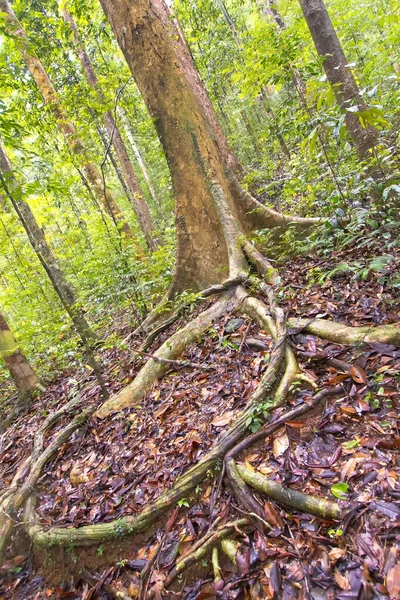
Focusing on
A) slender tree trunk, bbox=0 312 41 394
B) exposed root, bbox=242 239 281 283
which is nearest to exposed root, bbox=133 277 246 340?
exposed root, bbox=242 239 281 283

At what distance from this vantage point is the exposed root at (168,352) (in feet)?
13.1

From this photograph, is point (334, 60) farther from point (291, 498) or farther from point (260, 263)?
point (291, 498)

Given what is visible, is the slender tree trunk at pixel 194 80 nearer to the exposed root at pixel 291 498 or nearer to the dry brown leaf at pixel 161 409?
the dry brown leaf at pixel 161 409

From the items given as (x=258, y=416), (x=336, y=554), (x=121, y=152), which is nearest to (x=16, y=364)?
(x=258, y=416)

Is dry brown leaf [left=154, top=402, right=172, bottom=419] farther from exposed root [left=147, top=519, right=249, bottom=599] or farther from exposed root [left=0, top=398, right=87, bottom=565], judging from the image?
exposed root [left=147, top=519, right=249, bottom=599]

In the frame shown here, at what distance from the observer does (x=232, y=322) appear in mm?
4027

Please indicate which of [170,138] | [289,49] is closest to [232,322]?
[170,138]

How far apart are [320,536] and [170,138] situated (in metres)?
4.77

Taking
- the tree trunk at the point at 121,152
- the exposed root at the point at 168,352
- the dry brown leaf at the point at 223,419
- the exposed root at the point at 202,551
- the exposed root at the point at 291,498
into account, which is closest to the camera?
the exposed root at the point at 291,498

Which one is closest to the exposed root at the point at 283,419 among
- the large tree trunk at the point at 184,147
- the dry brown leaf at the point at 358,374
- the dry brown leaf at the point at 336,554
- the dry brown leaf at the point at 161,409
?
the dry brown leaf at the point at 358,374

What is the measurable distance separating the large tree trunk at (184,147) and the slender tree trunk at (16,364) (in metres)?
3.55

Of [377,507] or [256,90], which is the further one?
[256,90]

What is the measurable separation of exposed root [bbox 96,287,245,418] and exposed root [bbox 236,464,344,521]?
76.2 inches

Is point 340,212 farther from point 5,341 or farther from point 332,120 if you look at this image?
point 5,341
